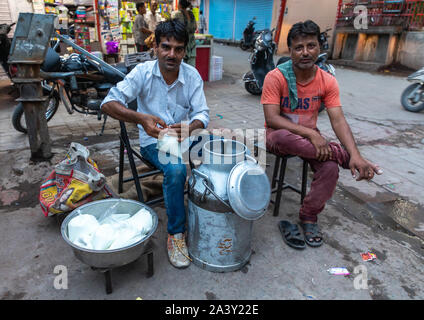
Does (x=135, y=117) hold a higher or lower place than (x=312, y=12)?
lower

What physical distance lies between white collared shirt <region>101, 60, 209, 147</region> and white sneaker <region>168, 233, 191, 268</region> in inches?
31.3

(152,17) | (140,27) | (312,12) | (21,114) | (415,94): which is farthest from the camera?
(312,12)

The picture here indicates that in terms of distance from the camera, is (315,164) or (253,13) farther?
(253,13)

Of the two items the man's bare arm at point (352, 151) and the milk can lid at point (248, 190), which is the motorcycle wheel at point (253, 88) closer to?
the man's bare arm at point (352, 151)

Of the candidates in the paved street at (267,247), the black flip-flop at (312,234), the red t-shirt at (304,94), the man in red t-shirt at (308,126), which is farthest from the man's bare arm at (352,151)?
the paved street at (267,247)

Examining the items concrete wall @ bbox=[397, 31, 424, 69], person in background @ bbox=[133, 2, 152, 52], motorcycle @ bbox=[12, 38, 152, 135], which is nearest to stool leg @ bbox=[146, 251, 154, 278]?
motorcycle @ bbox=[12, 38, 152, 135]

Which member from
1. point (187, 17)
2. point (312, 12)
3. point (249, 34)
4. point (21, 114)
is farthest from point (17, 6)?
point (312, 12)

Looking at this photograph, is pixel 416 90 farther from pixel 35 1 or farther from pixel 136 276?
pixel 35 1

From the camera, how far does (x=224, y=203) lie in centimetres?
195

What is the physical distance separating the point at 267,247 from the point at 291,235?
225mm

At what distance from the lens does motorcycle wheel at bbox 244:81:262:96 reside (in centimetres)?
733

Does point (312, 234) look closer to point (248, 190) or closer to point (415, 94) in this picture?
point (248, 190)

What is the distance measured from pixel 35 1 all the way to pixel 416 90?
9.08m

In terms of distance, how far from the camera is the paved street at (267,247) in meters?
2.03
